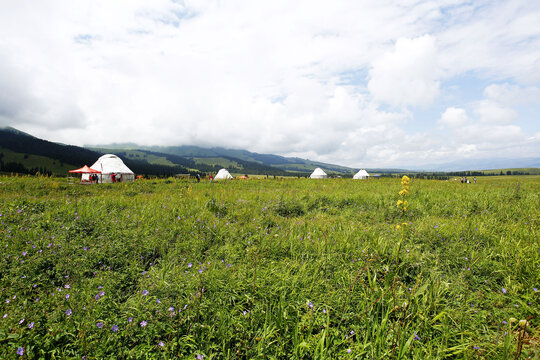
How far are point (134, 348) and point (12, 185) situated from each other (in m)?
17.7

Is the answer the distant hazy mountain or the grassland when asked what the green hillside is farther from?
the grassland

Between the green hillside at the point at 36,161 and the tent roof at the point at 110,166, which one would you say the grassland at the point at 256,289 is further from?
the green hillside at the point at 36,161

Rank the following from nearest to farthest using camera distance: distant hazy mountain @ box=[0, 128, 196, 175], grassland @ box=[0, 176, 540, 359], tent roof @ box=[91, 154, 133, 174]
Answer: grassland @ box=[0, 176, 540, 359]
tent roof @ box=[91, 154, 133, 174]
distant hazy mountain @ box=[0, 128, 196, 175]

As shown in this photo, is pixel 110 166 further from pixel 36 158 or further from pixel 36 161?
pixel 36 158

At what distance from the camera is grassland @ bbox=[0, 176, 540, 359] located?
2738mm

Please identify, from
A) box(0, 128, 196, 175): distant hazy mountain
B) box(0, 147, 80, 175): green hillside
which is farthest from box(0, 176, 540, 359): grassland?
box(0, 147, 80, 175): green hillside

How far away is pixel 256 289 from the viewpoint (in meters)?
3.64

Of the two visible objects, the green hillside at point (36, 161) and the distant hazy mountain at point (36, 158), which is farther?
the green hillside at point (36, 161)

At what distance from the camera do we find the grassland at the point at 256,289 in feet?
8.98

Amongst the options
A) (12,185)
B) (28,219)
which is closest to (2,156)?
(12,185)

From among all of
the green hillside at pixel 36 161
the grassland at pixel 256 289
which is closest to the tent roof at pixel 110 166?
the grassland at pixel 256 289

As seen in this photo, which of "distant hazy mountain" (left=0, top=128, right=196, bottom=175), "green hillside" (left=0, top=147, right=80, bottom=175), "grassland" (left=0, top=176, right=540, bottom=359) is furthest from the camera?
"green hillside" (left=0, top=147, right=80, bottom=175)

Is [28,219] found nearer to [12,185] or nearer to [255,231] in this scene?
[255,231]

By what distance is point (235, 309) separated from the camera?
3271 mm
